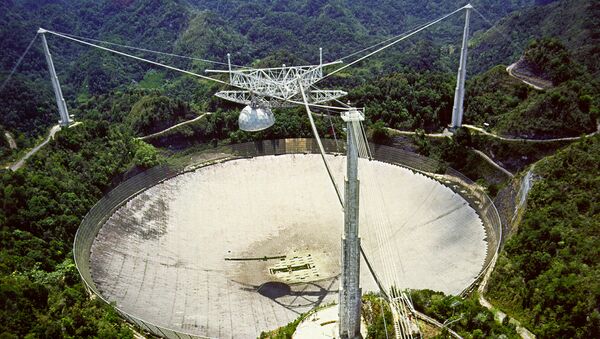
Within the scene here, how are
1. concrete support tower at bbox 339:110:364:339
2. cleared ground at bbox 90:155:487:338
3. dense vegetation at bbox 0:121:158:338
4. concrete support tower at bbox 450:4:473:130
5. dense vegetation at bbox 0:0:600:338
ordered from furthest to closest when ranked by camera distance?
concrete support tower at bbox 450:4:473:130 < cleared ground at bbox 90:155:487:338 < dense vegetation at bbox 0:0:600:338 < dense vegetation at bbox 0:121:158:338 < concrete support tower at bbox 339:110:364:339

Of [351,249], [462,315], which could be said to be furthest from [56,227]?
[462,315]

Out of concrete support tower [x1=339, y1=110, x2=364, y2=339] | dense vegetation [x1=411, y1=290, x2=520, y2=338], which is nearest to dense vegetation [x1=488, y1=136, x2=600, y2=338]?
dense vegetation [x1=411, y1=290, x2=520, y2=338]

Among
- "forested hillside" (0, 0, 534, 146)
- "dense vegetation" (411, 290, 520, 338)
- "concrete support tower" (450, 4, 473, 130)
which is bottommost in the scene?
"dense vegetation" (411, 290, 520, 338)

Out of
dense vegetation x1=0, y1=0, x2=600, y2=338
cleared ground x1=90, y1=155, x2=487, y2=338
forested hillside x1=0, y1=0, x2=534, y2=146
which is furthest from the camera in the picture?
forested hillside x1=0, y1=0, x2=534, y2=146

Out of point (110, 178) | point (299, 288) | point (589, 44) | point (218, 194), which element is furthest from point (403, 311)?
point (589, 44)

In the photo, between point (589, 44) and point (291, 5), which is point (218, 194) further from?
point (291, 5)

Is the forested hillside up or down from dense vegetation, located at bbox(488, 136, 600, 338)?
up

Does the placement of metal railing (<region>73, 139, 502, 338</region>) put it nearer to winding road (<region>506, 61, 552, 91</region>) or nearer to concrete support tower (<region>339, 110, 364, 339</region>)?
concrete support tower (<region>339, 110, 364, 339</region>)
